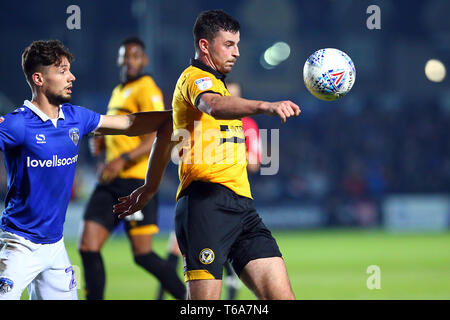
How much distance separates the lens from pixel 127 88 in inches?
286

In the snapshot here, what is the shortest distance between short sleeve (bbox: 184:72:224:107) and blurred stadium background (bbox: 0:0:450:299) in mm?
812

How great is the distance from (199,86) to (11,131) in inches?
48.1

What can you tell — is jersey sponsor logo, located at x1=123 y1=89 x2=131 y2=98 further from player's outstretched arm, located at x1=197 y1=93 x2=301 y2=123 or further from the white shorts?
player's outstretched arm, located at x1=197 y1=93 x2=301 y2=123

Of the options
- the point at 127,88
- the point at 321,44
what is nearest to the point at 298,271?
the point at 127,88

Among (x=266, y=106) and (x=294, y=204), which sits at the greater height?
(x=266, y=106)

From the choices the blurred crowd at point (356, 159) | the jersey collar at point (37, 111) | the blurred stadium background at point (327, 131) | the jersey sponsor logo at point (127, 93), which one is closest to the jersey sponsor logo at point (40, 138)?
the jersey collar at point (37, 111)

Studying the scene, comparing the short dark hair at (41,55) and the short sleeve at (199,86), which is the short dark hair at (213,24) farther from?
the short dark hair at (41,55)

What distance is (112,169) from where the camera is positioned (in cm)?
666

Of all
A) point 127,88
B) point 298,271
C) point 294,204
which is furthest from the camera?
point 294,204

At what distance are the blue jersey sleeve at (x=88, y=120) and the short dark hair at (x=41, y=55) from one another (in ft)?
1.36

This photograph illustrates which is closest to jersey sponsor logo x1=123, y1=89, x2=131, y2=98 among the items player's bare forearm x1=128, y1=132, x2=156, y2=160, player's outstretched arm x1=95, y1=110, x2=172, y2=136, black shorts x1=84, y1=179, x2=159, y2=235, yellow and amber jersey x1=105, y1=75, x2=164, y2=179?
yellow and amber jersey x1=105, y1=75, x2=164, y2=179

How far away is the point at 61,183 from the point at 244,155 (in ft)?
4.08

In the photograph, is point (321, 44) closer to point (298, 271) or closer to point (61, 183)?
point (298, 271)

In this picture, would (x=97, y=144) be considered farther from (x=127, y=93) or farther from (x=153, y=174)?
(x=153, y=174)
